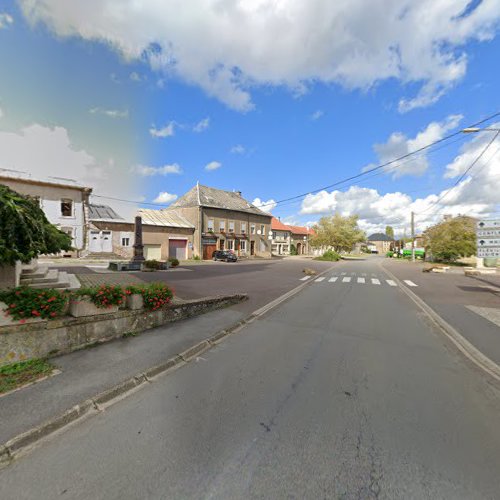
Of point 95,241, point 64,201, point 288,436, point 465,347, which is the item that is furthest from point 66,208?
point 465,347

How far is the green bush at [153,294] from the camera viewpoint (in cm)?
580

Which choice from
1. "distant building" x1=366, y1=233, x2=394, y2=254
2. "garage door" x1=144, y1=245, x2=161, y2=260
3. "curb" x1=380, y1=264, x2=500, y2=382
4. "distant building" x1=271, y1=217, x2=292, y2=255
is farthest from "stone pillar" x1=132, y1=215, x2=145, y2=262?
"distant building" x1=366, y1=233, x2=394, y2=254

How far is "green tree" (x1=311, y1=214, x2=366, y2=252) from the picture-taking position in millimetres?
46562

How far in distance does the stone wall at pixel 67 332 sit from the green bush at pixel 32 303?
0.54ft

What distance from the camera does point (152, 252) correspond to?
2789cm

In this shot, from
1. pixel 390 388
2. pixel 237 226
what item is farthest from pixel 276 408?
pixel 237 226

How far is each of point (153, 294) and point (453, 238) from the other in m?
33.6

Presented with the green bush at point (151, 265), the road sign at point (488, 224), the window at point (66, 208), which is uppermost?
the window at point (66, 208)

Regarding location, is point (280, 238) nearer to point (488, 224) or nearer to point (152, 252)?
point (152, 252)

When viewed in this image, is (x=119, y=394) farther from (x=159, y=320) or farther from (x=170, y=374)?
(x=159, y=320)

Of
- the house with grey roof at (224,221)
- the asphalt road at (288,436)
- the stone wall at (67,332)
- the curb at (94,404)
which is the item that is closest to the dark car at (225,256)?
the house with grey roof at (224,221)

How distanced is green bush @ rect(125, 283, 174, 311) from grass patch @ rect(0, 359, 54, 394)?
1.88m

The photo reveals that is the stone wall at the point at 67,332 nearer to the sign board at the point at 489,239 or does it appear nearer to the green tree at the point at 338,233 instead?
the sign board at the point at 489,239

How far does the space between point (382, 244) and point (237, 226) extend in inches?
3742
